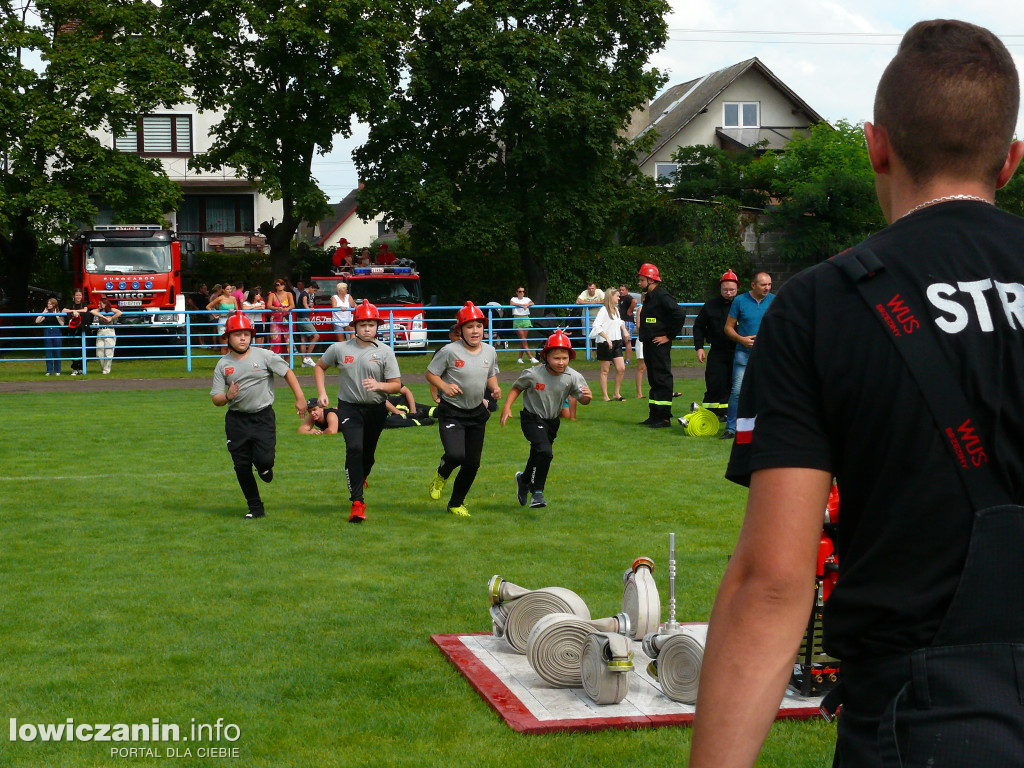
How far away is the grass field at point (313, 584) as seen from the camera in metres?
5.50

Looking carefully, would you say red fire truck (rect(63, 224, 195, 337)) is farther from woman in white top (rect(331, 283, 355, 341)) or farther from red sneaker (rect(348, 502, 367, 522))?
red sneaker (rect(348, 502, 367, 522))

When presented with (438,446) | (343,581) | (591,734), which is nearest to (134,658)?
(343,581)

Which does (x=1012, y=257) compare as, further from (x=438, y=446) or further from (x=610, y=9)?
(x=610, y=9)

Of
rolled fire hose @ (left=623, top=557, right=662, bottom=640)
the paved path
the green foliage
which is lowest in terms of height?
the paved path

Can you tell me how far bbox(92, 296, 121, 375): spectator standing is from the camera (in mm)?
28573

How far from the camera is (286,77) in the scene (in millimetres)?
41844

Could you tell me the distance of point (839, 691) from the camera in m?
2.03

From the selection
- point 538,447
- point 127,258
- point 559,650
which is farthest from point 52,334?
point 559,650

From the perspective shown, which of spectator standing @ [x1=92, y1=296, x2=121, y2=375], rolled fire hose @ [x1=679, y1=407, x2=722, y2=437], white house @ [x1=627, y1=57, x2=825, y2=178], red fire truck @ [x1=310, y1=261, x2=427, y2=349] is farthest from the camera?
white house @ [x1=627, y1=57, x2=825, y2=178]

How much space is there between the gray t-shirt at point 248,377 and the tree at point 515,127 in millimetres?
29877

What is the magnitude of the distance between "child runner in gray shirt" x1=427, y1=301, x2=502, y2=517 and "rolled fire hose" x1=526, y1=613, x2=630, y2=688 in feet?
17.6

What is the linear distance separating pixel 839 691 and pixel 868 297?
25.4 inches

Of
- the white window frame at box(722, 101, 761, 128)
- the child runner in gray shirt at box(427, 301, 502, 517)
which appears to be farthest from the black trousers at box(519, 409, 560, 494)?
the white window frame at box(722, 101, 761, 128)

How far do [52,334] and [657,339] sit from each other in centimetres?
1611
